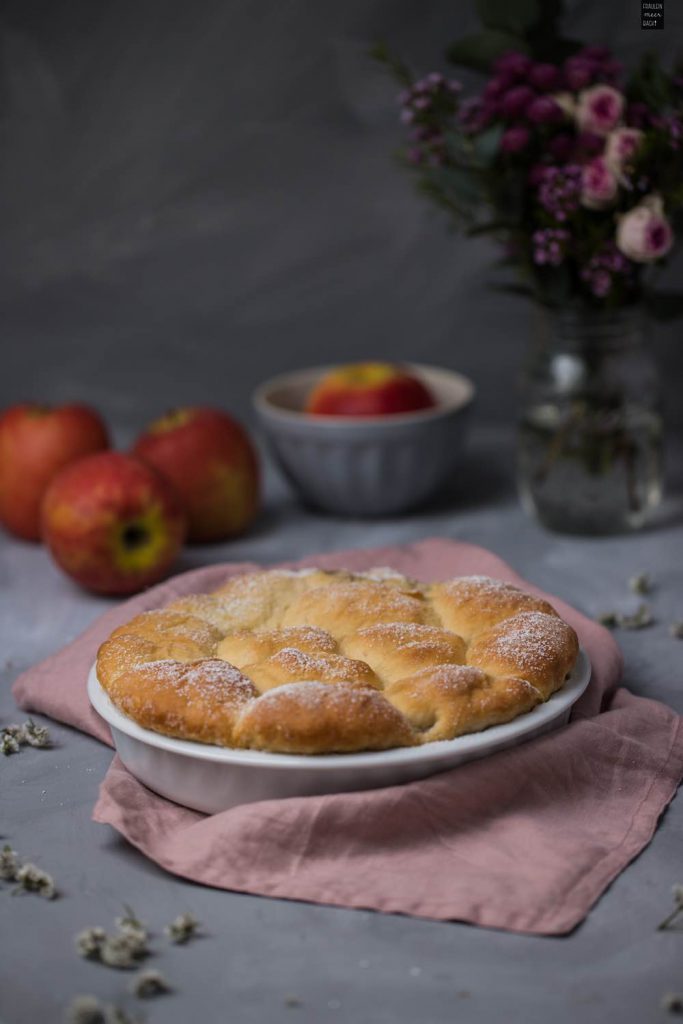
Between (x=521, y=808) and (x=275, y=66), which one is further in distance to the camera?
(x=275, y=66)

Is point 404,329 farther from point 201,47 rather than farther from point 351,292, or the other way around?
point 201,47

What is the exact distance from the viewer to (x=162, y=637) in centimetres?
127

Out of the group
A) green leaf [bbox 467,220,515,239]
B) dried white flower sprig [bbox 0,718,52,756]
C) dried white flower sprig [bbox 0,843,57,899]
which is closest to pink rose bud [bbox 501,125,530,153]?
green leaf [bbox 467,220,515,239]

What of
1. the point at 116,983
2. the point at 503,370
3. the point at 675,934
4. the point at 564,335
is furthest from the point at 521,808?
the point at 503,370

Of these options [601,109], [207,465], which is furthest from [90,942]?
[601,109]

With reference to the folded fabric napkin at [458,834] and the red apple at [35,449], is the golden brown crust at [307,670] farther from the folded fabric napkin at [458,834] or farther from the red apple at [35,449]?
the red apple at [35,449]

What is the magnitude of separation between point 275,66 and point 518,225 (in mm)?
809

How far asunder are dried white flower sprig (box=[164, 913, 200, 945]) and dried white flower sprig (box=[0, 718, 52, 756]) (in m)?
0.41

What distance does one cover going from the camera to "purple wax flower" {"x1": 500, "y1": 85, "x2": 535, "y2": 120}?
1.69m

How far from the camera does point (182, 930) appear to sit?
101 centimetres

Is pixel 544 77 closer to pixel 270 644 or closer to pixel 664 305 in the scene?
pixel 664 305

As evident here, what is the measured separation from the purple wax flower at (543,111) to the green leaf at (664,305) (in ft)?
1.14

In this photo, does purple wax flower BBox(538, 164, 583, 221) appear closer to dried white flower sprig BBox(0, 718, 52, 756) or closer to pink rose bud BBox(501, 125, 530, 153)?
pink rose bud BBox(501, 125, 530, 153)

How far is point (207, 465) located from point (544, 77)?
30.2 inches
